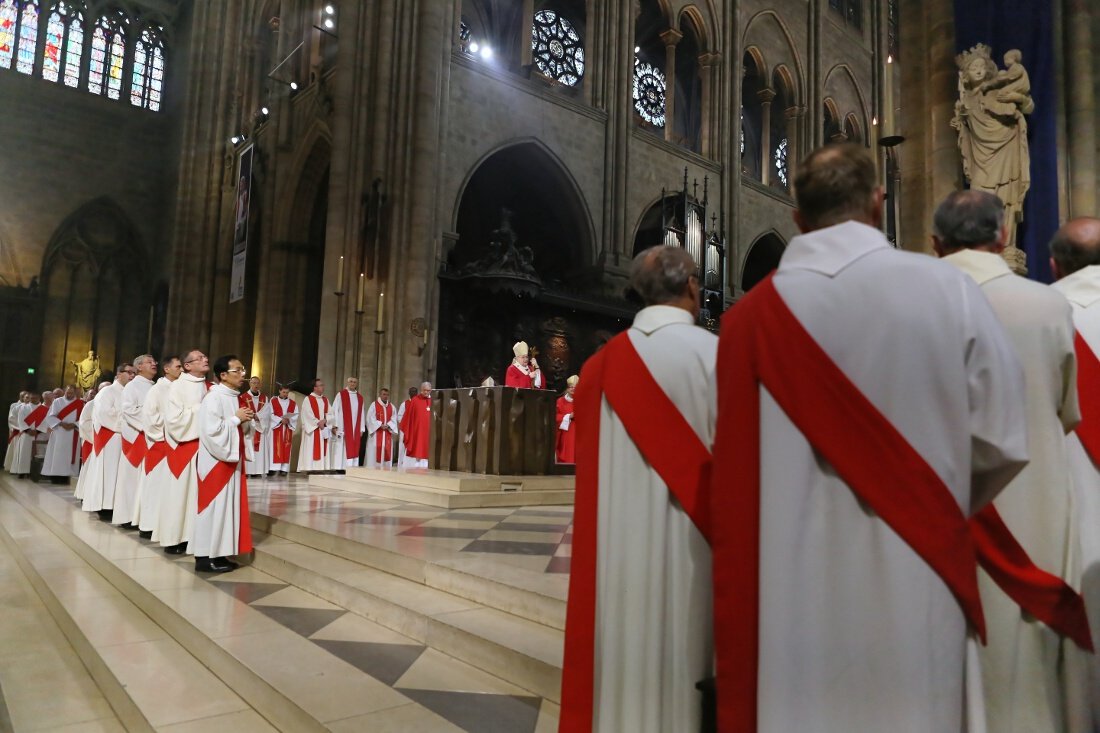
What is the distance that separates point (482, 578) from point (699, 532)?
6.93 ft

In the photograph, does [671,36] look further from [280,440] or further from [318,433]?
[280,440]

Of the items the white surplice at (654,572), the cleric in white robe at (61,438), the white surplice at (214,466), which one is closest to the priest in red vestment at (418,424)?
the cleric in white robe at (61,438)

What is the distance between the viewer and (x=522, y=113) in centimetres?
1614

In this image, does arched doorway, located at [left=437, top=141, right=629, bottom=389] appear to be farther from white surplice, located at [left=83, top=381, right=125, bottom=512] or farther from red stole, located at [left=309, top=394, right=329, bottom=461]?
white surplice, located at [left=83, top=381, right=125, bottom=512]

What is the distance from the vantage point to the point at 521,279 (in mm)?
14188

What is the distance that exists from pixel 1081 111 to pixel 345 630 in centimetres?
617

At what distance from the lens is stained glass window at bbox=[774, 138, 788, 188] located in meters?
24.6

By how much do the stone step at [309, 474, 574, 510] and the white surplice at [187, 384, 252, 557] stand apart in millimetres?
2230

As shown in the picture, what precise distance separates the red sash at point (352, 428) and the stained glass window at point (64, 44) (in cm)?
1829

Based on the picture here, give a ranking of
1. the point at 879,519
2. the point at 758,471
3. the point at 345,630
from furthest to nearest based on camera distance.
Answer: the point at 345,630 → the point at 758,471 → the point at 879,519

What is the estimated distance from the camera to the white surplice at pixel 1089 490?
192 cm

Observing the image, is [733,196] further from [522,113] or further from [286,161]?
[286,161]

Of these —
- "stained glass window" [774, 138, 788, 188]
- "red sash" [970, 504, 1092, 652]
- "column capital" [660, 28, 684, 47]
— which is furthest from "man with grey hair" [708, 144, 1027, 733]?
"stained glass window" [774, 138, 788, 188]

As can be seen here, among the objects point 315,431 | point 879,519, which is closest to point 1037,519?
point 879,519
